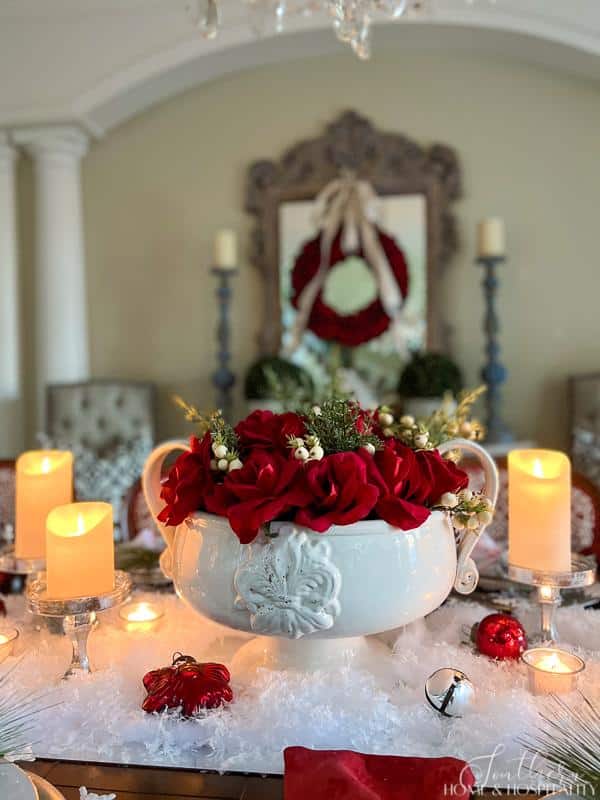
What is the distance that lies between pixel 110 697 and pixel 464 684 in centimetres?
40

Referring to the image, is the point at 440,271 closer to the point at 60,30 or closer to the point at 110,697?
the point at 60,30

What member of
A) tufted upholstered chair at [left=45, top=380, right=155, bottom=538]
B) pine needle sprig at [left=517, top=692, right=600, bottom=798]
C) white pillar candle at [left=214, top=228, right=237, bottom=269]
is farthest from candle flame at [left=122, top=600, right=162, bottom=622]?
white pillar candle at [left=214, top=228, right=237, bottom=269]

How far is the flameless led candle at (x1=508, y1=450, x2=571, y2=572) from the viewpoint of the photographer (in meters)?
0.95

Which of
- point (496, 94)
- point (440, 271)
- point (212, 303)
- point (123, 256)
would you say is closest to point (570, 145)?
point (496, 94)

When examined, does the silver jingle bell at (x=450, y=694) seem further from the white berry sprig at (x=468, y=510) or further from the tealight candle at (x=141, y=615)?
the tealight candle at (x=141, y=615)

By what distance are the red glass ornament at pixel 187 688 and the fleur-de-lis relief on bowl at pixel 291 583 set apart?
9 cm

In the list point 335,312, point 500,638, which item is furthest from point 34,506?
point 335,312

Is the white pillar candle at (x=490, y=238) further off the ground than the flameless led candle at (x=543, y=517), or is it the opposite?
the white pillar candle at (x=490, y=238)

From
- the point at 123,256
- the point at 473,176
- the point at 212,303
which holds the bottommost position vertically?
the point at 212,303

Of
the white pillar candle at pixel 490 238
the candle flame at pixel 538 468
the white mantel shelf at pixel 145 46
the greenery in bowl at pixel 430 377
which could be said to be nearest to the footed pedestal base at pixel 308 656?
the candle flame at pixel 538 468

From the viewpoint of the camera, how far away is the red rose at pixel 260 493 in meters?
0.76

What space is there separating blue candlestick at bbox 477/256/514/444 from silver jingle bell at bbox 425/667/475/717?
253 centimetres

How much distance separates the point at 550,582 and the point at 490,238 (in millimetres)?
2503

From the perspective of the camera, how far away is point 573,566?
981 mm
